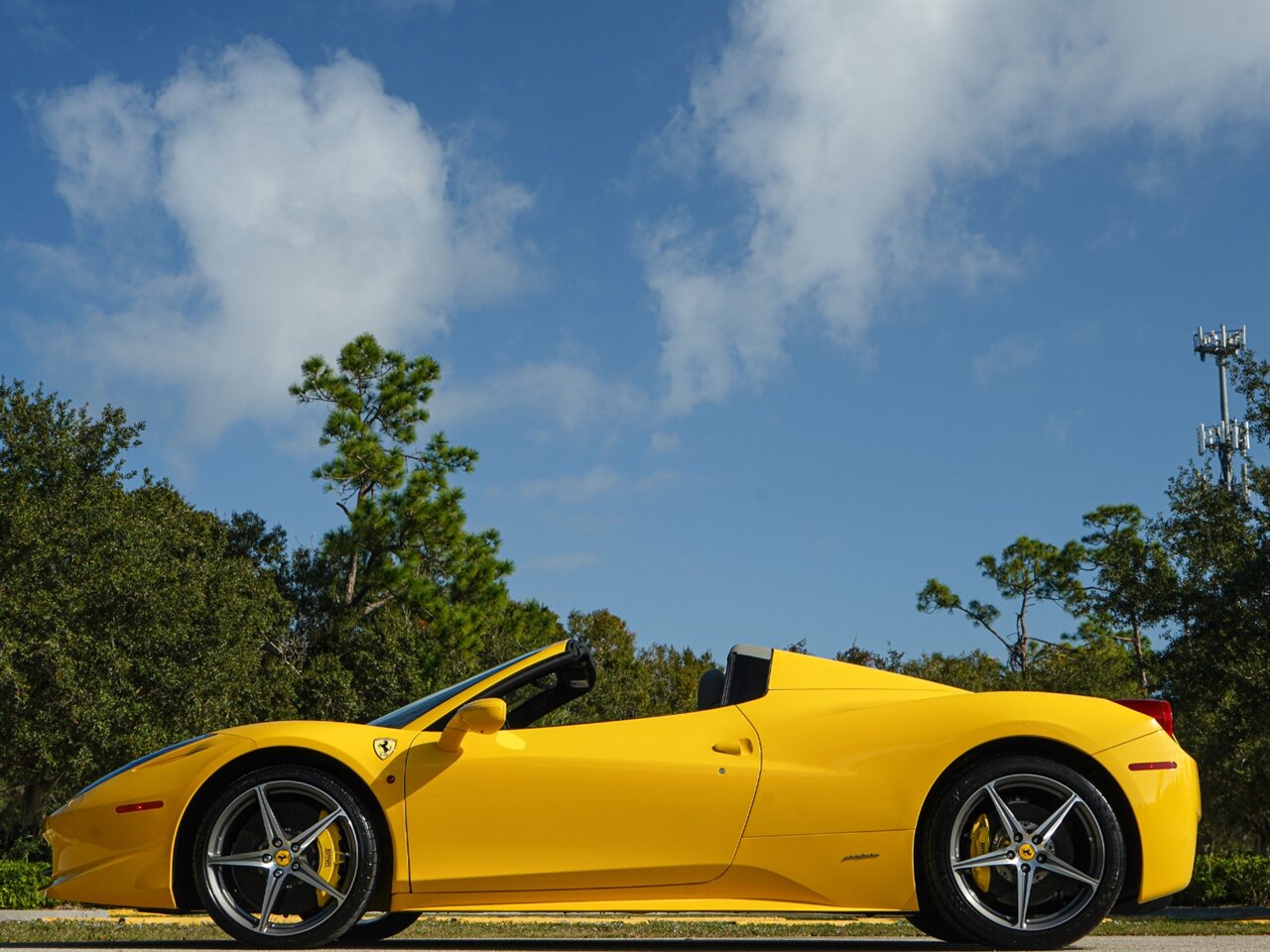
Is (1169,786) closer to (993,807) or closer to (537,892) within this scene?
(993,807)

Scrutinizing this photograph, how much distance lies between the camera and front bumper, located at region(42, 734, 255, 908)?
5395 mm

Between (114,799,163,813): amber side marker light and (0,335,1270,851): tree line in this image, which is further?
(0,335,1270,851): tree line

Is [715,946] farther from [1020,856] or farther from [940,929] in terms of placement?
[1020,856]

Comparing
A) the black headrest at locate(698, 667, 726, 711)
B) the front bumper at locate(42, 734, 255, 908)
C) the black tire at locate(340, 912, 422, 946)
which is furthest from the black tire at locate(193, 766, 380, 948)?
the black headrest at locate(698, 667, 726, 711)

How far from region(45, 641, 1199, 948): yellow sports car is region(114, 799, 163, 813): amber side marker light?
1 centimetres

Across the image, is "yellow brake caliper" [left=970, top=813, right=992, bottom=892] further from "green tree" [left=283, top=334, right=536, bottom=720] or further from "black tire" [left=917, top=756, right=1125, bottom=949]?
"green tree" [left=283, top=334, right=536, bottom=720]

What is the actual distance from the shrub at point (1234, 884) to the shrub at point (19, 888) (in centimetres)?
2019

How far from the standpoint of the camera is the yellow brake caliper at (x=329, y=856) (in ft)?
17.6

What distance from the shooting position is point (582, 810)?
5.23 meters

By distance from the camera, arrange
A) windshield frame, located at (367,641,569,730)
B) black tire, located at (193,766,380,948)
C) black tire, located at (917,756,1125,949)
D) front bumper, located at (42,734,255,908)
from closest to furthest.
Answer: black tire, located at (917,756,1125,949), black tire, located at (193,766,380,948), front bumper, located at (42,734,255,908), windshield frame, located at (367,641,569,730)

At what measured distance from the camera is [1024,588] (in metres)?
58.2

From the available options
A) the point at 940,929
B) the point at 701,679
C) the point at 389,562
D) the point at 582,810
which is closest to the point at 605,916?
the point at 940,929

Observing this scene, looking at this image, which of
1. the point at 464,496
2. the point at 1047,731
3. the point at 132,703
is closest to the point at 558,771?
the point at 1047,731

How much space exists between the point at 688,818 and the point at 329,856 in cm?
163
